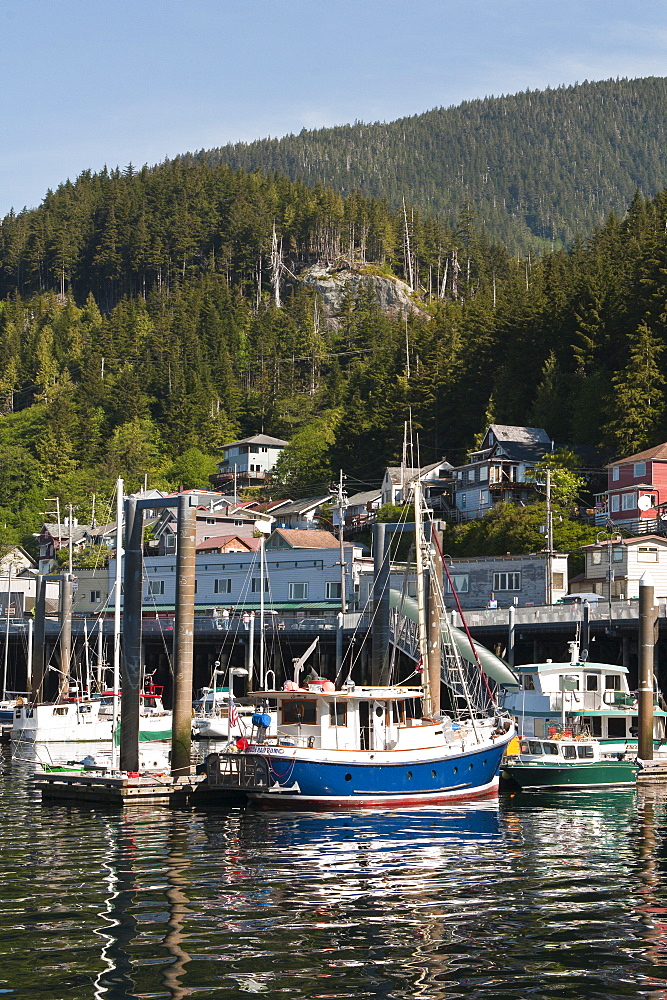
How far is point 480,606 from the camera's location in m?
79.2

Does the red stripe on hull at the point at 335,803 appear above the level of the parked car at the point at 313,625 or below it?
below

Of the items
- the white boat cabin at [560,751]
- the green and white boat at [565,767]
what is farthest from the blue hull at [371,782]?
the white boat cabin at [560,751]

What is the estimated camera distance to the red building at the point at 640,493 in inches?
3484

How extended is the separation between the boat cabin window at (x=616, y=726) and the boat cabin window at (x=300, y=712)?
46.8 feet

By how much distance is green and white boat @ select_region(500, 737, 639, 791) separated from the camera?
42.7 meters

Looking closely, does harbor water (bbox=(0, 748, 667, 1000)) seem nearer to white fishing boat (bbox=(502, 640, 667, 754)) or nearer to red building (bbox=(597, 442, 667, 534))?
white fishing boat (bbox=(502, 640, 667, 754))

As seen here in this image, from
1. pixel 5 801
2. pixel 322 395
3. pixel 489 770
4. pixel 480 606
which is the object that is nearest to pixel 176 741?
pixel 5 801

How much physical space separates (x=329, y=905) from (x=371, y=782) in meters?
14.0

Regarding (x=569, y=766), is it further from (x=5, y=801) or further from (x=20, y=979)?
(x=20, y=979)

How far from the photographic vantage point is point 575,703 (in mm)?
46938

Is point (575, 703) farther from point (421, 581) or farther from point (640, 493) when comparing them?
point (640, 493)

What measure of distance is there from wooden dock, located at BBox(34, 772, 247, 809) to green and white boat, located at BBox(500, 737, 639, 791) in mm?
10744

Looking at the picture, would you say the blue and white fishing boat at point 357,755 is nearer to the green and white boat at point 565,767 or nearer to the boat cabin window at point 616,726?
the green and white boat at point 565,767

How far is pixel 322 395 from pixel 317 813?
153728 mm
